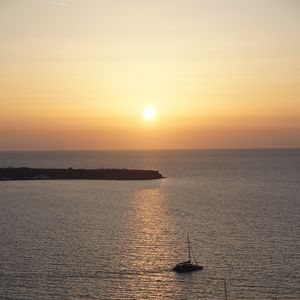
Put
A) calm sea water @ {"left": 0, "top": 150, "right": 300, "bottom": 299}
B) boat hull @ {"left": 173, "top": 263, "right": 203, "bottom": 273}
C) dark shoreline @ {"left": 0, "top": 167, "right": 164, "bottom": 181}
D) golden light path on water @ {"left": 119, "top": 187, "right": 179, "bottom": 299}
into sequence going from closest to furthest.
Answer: calm sea water @ {"left": 0, "top": 150, "right": 300, "bottom": 299}, golden light path on water @ {"left": 119, "top": 187, "right": 179, "bottom": 299}, boat hull @ {"left": 173, "top": 263, "right": 203, "bottom": 273}, dark shoreline @ {"left": 0, "top": 167, "right": 164, "bottom": 181}

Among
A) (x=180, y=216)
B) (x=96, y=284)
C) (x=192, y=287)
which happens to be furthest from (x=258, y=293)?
(x=180, y=216)

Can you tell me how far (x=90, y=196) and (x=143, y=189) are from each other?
21.0 meters

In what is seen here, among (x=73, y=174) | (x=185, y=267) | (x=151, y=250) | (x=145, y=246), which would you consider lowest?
(x=185, y=267)

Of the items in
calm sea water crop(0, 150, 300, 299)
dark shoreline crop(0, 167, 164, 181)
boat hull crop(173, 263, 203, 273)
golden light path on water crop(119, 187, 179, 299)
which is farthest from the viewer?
dark shoreline crop(0, 167, 164, 181)

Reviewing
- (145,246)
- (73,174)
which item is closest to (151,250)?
(145,246)

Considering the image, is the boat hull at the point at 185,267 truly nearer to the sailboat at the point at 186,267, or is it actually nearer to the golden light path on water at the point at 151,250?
the sailboat at the point at 186,267

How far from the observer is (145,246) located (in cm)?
6138

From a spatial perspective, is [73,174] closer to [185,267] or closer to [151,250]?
[151,250]

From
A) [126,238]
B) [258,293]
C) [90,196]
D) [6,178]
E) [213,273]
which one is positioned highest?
[6,178]

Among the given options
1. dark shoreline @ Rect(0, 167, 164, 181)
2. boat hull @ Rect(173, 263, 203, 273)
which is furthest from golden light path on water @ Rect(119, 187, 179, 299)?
dark shoreline @ Rect(0, 167, 164, 181)

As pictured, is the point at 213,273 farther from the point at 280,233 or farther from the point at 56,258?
the point at 280,233

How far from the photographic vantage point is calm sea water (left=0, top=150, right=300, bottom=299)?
149 ft

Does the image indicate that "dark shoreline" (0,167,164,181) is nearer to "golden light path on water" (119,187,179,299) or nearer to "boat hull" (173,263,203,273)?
"golden light path on water" (119,187,179,299)

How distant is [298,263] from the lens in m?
52.3
